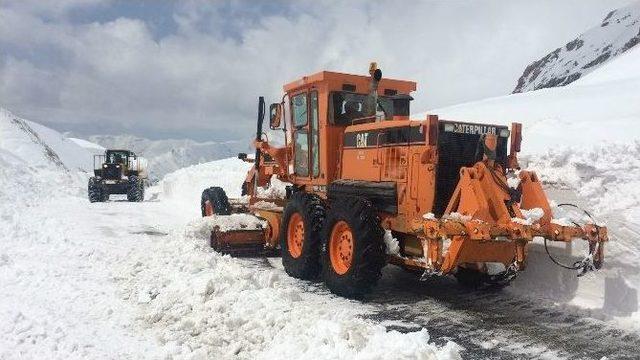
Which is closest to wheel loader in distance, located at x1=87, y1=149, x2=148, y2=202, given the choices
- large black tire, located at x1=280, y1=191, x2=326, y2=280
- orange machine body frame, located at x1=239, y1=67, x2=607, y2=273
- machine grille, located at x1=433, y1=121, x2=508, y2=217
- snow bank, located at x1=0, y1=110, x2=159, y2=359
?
snow bank, located at x1=0, y1=110, x2=159, y2=359

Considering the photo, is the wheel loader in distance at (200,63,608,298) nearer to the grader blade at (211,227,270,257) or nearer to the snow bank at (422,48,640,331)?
the grader blade at (211,227,270,257)

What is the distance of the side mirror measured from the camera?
8648mm

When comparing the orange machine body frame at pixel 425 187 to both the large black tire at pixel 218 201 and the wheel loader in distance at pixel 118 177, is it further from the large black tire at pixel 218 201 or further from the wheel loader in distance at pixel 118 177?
the wheel loader in distance at pixel 118 177

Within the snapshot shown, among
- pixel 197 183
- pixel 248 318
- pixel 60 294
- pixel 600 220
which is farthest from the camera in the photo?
pixel 197 183

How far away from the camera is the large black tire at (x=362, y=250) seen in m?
5.93

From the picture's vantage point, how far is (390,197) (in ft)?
20.9

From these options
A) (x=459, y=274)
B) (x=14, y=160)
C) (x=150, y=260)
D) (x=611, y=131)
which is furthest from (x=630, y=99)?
(x=14, y=160)

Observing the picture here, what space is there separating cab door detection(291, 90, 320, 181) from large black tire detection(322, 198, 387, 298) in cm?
170

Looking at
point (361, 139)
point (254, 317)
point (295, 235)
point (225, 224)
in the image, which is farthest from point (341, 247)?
point (225, 224)

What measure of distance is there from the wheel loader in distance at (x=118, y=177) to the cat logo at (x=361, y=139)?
18.1 metres

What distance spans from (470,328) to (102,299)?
3.95 metres

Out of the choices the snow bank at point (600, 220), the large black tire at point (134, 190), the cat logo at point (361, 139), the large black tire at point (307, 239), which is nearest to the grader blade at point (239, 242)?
the large black tire at point (307, 239)

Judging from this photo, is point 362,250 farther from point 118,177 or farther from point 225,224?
point 118,177

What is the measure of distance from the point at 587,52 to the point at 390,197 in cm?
11677
